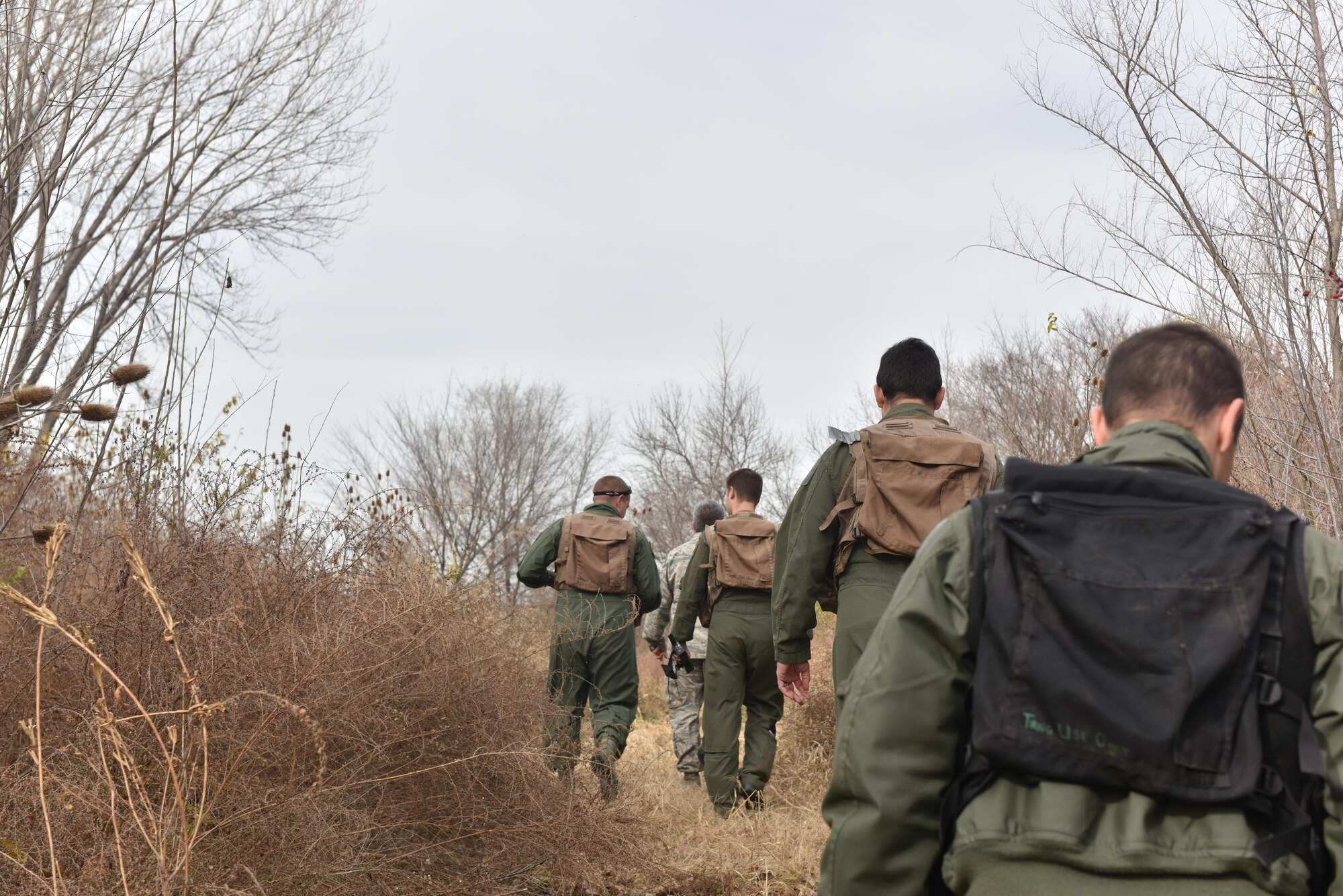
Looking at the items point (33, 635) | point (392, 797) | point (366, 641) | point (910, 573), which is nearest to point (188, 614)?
point (33, 635)

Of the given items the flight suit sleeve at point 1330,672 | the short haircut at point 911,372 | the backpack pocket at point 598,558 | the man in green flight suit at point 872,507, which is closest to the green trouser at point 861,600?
the man in green flight suit at point 872,507

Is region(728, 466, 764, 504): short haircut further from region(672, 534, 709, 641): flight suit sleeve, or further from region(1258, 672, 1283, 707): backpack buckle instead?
region(1258, 672, 1283, 707): backpack buckle

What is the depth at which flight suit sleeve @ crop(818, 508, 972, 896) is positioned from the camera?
1776 millimetres

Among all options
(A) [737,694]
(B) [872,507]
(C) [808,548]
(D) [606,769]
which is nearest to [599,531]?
(A) [737,694]

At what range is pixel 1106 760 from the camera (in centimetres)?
164

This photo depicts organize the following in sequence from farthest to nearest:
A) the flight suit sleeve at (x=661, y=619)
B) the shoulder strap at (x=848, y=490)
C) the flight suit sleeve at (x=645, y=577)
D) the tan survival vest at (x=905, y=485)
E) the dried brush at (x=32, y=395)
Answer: the flight suit sleeve at (x=661, y=619) < the flight suit sleeve at (x=645, y=577) < the shoulder strap at (x=848, y=490) < the tan survival vest at (x=905, y=485) < the dried brush at (x=32, y=395)

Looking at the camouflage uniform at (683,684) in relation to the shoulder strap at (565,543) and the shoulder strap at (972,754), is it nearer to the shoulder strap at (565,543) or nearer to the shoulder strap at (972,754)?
the shoulder strap at (565,543)

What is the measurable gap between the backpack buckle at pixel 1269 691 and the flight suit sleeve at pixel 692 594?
18.9 feet

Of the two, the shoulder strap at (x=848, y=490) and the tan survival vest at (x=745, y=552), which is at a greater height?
the shoulder strap at (x=848, y=490)

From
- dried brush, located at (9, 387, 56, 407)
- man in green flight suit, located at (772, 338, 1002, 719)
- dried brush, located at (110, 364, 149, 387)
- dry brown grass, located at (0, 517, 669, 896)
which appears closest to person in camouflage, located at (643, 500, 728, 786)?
dry brown grass, located at (0, 517, 669, 896)

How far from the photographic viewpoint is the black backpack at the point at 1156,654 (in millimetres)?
1620

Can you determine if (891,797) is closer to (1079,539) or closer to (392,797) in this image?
→ (1079,539)

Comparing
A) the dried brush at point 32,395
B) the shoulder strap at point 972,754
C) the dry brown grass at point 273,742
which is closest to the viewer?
the shoulder strap at point 972,754

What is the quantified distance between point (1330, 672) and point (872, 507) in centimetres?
257
